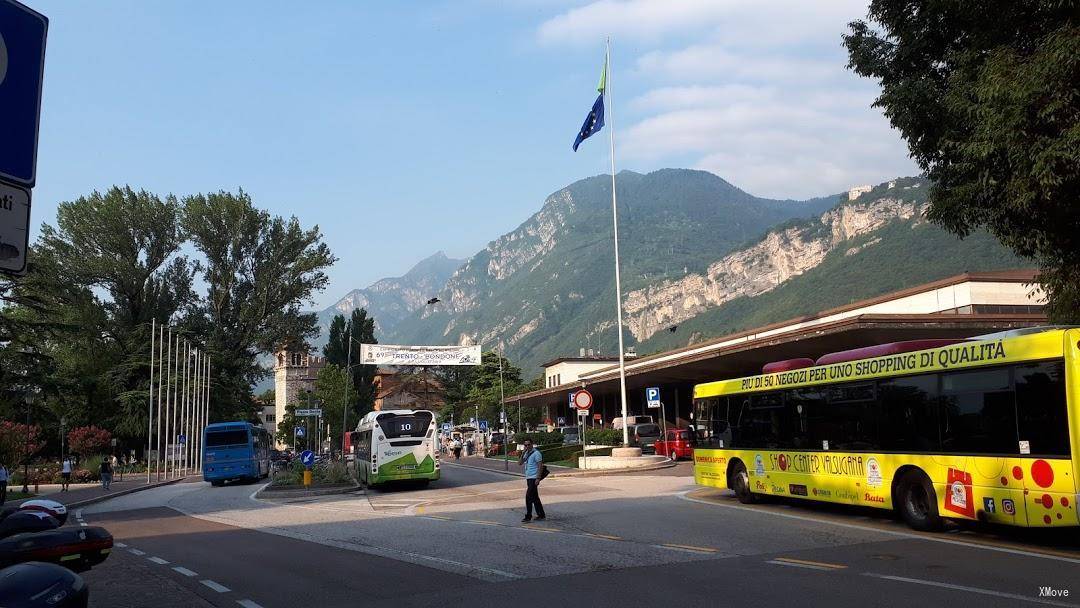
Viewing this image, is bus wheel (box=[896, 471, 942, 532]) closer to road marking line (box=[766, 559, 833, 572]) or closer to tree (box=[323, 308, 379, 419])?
road marking line (box=[766, 559, 833, 572])

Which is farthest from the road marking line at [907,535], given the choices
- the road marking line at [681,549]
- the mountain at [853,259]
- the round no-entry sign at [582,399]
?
the mountain at [853,259]

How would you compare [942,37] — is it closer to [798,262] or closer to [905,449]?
[905,449]

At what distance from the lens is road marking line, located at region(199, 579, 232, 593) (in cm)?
1030

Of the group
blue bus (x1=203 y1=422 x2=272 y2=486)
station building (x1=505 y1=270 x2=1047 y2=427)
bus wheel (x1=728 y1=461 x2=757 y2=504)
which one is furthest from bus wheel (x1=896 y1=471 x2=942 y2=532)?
blue bus (x1=203 y1=422 x2=272 y2=486)

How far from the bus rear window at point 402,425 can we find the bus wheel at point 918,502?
60.3 feet

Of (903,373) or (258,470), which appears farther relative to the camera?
(258,470)

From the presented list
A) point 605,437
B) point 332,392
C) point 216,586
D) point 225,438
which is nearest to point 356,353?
point 332,392

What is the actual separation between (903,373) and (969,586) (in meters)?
5.73

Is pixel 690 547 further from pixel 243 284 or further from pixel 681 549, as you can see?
pixel 243 284

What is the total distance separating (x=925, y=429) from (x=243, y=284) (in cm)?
5974

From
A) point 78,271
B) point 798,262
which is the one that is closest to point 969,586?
point 78,271

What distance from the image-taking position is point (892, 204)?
158 metres

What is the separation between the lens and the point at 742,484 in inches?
750

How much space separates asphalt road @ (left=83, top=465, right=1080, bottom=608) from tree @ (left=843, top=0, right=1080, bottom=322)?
5214 mm
